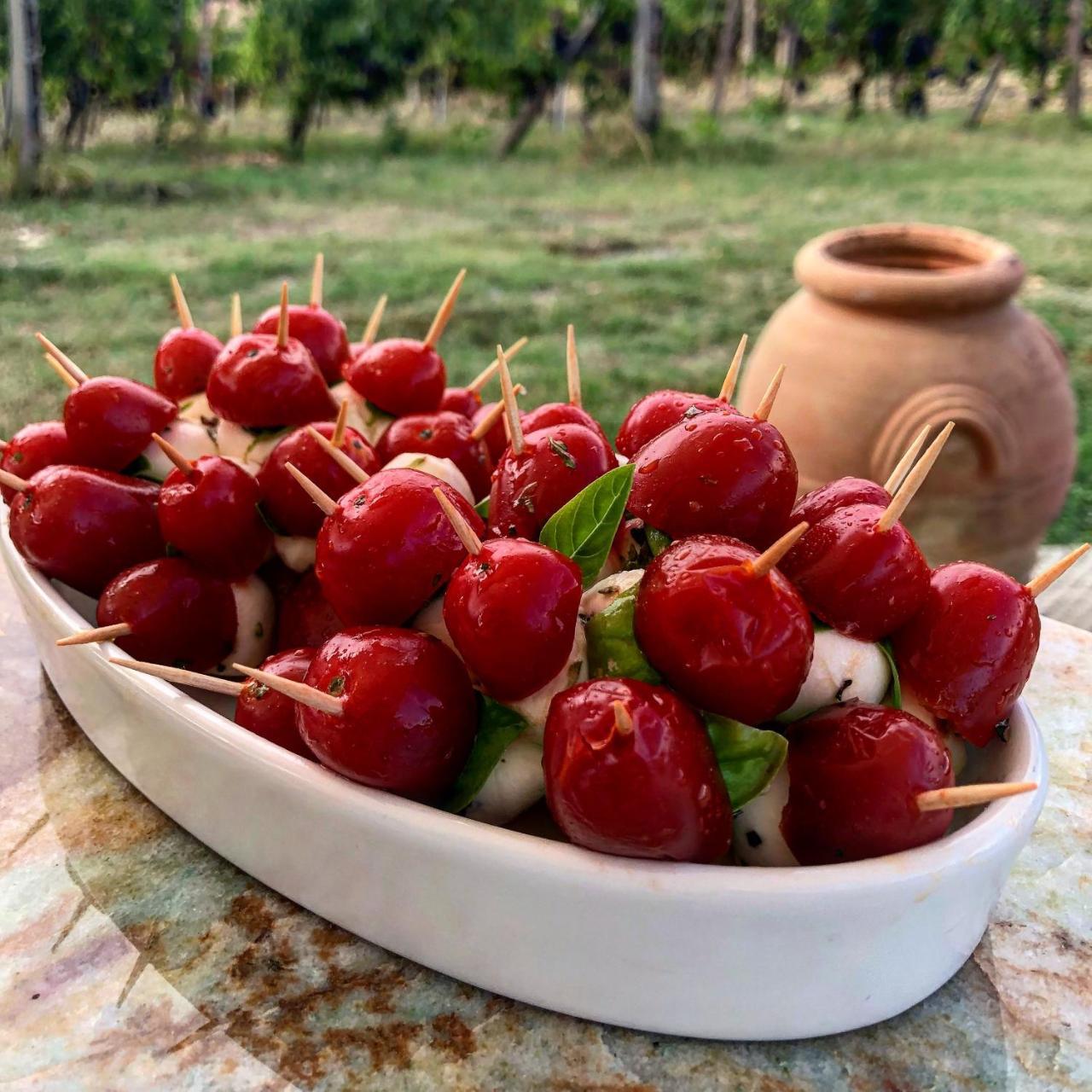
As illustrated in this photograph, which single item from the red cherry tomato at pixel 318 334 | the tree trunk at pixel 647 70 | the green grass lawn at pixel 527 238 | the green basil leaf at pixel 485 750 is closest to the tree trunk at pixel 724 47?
the green grass lawn at pixel 527 238

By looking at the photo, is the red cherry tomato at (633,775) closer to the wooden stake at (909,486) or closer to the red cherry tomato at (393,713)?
the red cherry tomato at (393,713)

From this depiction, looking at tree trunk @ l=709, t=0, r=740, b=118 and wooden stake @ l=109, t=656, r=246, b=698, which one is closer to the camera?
wooden stake @ l=109, t=656, r=246, b=698

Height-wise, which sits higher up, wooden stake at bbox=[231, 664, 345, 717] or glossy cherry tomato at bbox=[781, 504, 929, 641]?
glossy cherry tomato at bbox=[781, 504, 929, 641]

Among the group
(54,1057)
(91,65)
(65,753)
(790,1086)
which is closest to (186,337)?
(65,753)

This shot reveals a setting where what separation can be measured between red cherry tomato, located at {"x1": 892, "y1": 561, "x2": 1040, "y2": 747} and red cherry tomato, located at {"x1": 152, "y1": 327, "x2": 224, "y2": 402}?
2.24 feet

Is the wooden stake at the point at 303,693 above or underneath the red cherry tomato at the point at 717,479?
underneath

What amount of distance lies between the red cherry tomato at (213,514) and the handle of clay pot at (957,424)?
185cm

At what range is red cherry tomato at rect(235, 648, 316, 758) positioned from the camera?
0.81m

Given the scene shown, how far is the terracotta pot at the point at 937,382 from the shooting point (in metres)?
2.55

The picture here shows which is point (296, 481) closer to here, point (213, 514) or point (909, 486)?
point (213, 514)

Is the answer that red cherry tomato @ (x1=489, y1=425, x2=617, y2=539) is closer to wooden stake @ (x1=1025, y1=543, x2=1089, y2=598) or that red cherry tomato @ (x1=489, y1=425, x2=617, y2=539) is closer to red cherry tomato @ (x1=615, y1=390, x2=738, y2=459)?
red cherry tomato @ (x1=615, y1=390, x2=738, y2=459)

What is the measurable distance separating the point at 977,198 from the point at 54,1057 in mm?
6773

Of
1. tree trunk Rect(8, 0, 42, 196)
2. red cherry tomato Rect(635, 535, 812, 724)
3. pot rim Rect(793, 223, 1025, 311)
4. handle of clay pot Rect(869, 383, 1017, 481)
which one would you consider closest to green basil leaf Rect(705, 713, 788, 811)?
red cherry tomato Rect(635, 535, 812, 724)

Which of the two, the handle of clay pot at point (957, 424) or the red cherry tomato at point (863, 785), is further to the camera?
the handle of clay pot at point (957, 424)
